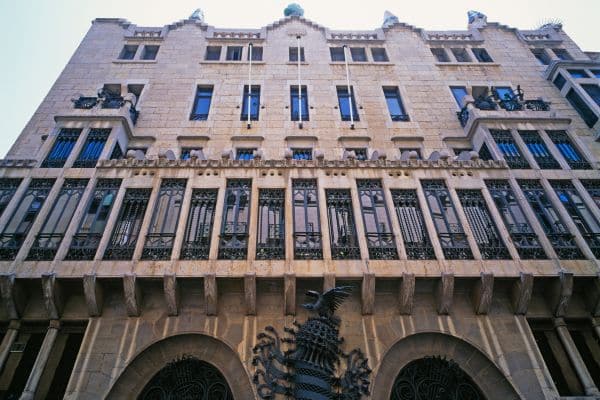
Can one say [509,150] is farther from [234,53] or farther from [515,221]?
[234,53]

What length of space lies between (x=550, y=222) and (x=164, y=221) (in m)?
12.2

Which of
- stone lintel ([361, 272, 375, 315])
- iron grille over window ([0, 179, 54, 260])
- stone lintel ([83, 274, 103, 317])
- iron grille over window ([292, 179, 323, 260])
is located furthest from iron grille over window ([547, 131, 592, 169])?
iron grille over window ([0, 179, 54, 260])

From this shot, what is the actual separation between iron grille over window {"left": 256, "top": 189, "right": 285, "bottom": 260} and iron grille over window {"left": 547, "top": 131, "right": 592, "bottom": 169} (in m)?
11.0

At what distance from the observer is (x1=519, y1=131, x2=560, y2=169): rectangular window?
13523 millimetres

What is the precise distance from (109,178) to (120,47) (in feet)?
38.5

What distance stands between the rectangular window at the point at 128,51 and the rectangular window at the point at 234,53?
519 centimetres

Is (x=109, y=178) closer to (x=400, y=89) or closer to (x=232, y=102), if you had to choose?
(x=232, y=102)

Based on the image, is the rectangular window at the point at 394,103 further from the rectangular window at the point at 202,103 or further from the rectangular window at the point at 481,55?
the rectangular window at the point at 202,103

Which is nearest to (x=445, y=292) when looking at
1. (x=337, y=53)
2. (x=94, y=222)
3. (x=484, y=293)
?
(x=484, y=293)

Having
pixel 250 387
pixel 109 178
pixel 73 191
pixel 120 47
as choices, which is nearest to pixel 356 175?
pixel 250 387

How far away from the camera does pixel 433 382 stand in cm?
948

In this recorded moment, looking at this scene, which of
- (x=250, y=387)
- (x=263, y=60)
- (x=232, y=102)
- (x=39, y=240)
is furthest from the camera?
(x=263, y=60)

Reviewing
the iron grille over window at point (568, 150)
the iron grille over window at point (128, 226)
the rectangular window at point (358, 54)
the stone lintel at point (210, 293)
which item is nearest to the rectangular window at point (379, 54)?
the rectangular window at point (358, 54)

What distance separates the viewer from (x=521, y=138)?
1432 cm
